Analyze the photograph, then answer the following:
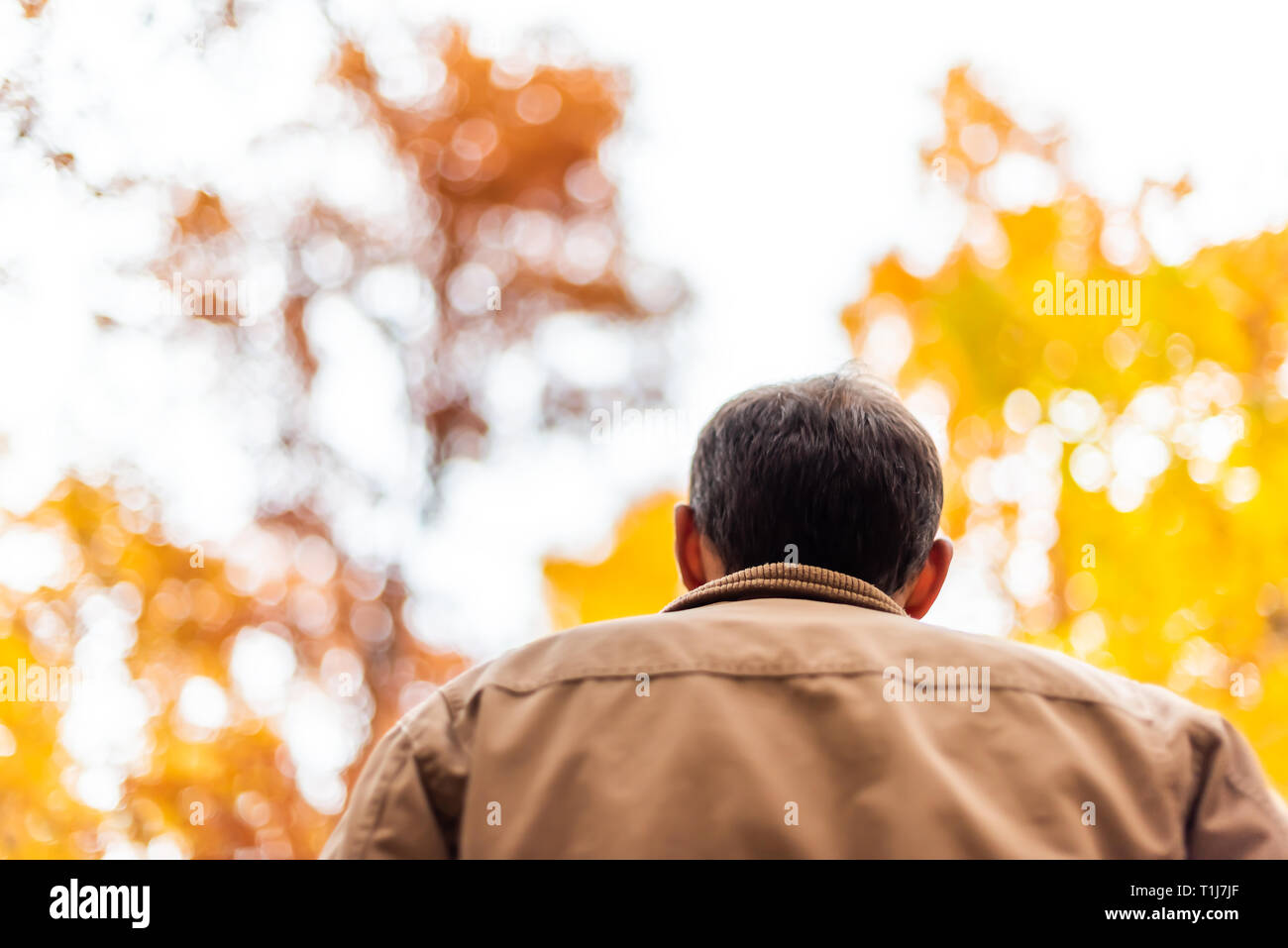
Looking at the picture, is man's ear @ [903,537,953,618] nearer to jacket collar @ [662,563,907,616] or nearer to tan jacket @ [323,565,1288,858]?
jacket collar @ [662,563,907,616]

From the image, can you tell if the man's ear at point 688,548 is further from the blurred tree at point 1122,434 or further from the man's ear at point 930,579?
the blurred tree at point 1122,434

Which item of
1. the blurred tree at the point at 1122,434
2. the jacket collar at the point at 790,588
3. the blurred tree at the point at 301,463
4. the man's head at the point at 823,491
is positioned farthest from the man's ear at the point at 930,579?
the blurred tree at the point at 301,463

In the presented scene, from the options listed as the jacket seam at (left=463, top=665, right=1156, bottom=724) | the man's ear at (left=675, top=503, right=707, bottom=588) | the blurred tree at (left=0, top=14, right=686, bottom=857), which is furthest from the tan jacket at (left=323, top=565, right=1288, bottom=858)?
the blurred tree at (left=0, top=14, right=686, bottom=857)

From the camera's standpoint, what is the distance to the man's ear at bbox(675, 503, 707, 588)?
4.65 feet

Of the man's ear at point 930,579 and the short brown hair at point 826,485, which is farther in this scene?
the man's ear at point 930,579

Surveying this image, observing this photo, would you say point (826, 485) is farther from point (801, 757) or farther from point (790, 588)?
point (801, 757)

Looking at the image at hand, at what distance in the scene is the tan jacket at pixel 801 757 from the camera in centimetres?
95

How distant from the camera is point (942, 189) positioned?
6.14m

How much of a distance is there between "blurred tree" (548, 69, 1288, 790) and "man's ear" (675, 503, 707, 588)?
3.73 metres

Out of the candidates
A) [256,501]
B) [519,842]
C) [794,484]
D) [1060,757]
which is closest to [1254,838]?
[1060,757]

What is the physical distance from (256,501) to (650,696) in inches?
213

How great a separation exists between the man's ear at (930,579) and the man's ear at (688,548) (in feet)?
1.03
